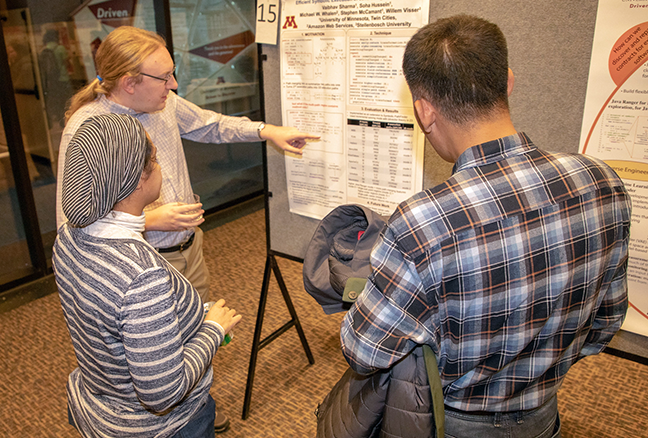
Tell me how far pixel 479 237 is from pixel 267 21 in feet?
4.21

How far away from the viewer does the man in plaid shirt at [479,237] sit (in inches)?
32.4

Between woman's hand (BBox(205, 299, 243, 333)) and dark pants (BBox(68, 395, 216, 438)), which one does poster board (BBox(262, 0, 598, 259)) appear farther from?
dark pants (BBox(68, 395, 216, 438))

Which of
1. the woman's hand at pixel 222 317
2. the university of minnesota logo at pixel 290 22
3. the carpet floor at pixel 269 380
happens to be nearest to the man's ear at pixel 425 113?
the woman's hand at pixel 222 317

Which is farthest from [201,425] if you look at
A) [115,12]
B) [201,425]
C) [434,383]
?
[115,12]

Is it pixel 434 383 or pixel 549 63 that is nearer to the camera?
pixel 434 383

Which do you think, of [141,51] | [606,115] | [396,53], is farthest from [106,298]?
[606,115]

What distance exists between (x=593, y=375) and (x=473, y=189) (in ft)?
6.57

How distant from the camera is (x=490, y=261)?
2.71 ft

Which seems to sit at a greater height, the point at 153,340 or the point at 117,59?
the point at 117,59

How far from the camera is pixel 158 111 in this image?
1767 mm

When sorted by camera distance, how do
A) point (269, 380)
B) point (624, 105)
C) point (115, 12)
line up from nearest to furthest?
1. point (624, 105)
2. point (269, 380)
3. point (115, 12)

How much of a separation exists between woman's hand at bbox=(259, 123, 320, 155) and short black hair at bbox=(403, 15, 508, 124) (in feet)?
3.01

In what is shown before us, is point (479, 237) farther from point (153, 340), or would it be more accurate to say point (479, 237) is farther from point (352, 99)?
point (352, 99)

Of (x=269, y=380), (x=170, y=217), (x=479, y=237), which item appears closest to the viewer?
(x=479, y=237)
